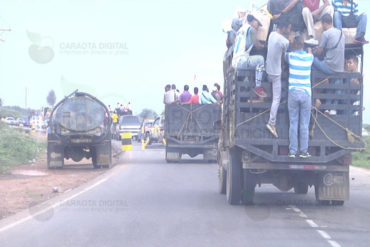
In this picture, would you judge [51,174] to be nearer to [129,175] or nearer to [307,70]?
[129,175]

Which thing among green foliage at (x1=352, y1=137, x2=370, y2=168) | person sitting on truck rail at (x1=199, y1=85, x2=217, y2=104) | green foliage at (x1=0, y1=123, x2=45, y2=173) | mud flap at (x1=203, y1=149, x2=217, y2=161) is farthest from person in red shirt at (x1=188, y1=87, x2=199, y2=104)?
green foliage at (x1=352, y1=137, x2=370, y2=168)

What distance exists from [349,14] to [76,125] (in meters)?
11.4

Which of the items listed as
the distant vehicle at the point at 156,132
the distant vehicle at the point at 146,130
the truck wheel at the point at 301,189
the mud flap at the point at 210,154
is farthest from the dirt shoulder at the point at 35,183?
the distant vehicle at the point at 146,130

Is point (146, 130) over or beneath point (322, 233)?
over

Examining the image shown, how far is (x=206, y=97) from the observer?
2495 cm

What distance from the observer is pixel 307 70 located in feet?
38.7

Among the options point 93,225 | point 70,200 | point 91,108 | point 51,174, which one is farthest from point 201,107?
point 93,225

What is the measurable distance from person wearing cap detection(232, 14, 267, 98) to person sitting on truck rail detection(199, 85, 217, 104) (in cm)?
1228

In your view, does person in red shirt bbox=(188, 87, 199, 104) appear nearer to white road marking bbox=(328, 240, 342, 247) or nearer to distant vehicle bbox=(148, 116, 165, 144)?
distant vehicle bbox=(148, 116, 165, 144)

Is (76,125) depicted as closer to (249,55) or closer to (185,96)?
(185,96)

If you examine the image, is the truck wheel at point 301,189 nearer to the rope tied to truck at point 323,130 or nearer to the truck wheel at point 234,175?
the truck wheel at point 234,175

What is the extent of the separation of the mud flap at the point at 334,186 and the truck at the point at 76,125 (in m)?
10.8

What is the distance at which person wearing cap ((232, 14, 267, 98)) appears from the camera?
38.6 ft

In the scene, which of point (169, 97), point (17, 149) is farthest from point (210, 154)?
point (17, 149)
